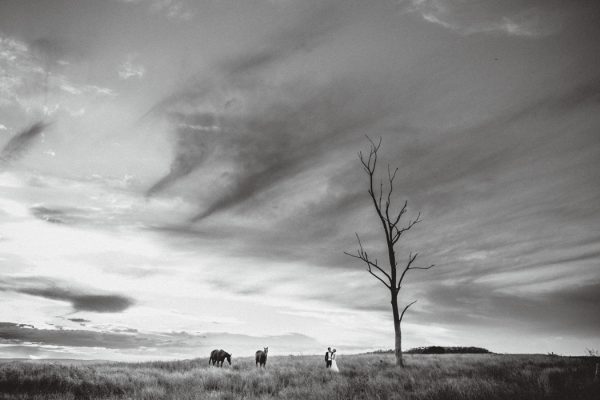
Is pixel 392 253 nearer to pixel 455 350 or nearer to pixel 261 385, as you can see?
pixel 261 385

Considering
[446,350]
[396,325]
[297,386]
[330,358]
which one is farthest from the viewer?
[446,350]

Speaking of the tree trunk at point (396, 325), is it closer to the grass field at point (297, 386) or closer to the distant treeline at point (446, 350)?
the grass field at point (297, 386)

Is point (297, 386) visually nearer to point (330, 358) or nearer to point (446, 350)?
point (330, 358)

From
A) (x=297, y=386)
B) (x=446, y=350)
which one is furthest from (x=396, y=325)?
(x=446, y=350)

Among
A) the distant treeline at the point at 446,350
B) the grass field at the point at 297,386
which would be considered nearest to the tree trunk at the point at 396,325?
the grass field at the point at 297,386

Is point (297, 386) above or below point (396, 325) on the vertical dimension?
below

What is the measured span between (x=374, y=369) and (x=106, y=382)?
12.4 m

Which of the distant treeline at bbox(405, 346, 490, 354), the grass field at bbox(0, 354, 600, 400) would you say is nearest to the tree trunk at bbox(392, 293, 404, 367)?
the grass field at bbox(0, 354, 600, 400)

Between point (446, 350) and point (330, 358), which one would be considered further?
point (446, 350)

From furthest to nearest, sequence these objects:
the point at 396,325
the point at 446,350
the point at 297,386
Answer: the point at 446,350
the point at 396,325
the point at 297,386

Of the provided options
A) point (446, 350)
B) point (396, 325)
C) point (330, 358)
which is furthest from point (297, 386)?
point (446, 350)

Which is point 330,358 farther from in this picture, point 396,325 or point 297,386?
point 297,386

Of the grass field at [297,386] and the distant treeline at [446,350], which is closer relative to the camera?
the grass field at [297,386]

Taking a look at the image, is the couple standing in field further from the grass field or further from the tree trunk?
the tree trunk
